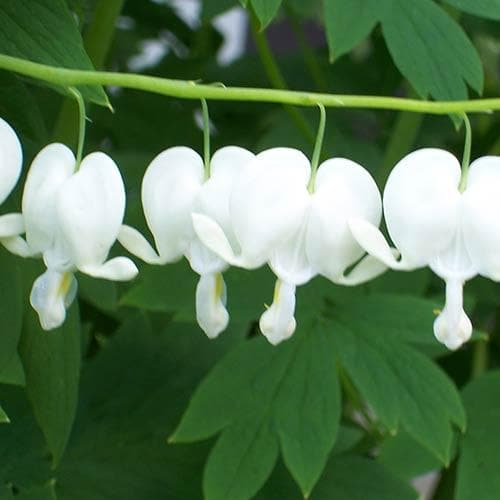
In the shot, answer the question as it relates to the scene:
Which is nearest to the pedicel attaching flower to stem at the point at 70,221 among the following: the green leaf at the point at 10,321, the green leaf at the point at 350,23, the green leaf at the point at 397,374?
the green leaf at the point at 10,321

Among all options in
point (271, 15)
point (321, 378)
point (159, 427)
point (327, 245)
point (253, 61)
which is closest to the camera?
point (327, 245)

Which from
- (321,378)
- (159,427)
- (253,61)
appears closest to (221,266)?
(321,378)

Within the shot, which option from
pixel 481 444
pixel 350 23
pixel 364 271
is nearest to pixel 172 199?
pixel 364 271

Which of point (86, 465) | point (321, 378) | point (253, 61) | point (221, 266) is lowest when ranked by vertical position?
point (86, 465)

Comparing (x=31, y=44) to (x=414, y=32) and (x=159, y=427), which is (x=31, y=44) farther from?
(x=159, y=427)

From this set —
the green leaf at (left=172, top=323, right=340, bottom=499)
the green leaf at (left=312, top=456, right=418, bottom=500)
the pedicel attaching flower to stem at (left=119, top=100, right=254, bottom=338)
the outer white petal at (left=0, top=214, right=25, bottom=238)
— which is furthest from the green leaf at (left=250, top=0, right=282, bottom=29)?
the green leaf at (left=312, top=456, right=418, bottom=500)

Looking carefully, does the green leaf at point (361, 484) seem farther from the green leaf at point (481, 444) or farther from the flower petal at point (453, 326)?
the flower petal at point (453, 326)

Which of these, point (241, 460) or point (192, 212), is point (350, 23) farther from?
point (241, 460)
